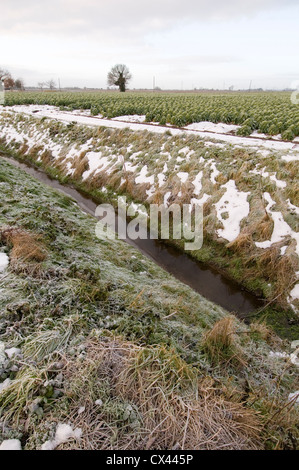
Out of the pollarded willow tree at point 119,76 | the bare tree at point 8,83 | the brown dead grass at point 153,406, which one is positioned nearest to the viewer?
the brown dead grass at point 153,406

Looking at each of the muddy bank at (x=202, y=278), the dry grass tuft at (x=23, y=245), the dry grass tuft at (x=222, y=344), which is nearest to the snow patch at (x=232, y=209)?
the muddy bank at (x=202, y=278)

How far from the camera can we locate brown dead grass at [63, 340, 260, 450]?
233cm

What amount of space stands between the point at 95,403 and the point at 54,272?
2317 millimetres

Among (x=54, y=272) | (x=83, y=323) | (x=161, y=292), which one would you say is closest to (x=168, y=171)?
(x=161, y=292)

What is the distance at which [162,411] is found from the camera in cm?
253

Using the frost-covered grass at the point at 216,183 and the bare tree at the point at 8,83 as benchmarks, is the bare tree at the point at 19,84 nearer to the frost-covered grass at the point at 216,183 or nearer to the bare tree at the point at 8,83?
the bare tree at the point at 8,83

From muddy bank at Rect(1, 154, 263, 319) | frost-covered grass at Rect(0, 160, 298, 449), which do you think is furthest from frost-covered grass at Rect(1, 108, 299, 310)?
frost-covered grass at Rect(0, 160, 298, 449)

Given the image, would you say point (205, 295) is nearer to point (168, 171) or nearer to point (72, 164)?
point (168, 171)

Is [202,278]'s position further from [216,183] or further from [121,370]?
[121,370]

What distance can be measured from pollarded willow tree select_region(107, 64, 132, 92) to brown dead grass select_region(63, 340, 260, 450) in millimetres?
56615

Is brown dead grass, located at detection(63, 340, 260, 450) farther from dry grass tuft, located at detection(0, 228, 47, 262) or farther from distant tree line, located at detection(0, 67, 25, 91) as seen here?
distant tree line, located at detection(0, 67, 25, 91)

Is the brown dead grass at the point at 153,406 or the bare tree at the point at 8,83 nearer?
the brown dead grass at the point at 153,406

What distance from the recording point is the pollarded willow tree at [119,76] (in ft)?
162

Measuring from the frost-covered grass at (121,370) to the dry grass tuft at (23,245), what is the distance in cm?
6
